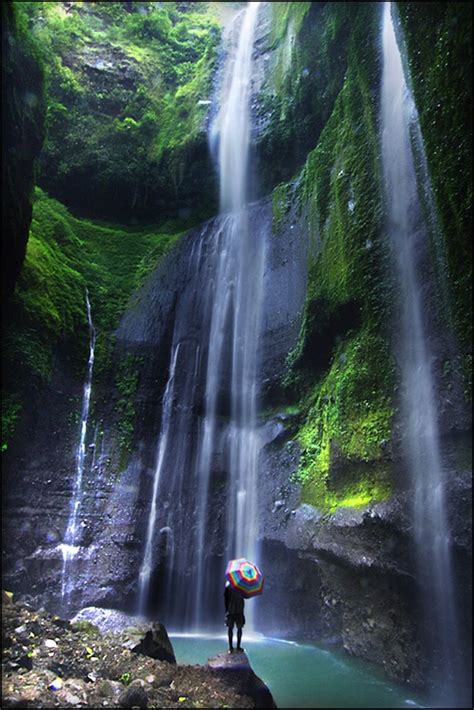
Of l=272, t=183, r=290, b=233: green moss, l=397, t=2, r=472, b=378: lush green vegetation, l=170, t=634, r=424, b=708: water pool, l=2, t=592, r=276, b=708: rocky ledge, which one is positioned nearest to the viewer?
l=2, t=592, r=276, b=708: rocky ledge

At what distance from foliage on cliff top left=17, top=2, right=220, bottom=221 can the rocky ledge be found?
12.8 metres

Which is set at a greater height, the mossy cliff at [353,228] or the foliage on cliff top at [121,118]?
the foliage on cliff top at [121,118]

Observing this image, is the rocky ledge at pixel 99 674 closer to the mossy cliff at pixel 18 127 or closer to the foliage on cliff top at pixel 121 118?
the mossy cliff at pixel 18 127

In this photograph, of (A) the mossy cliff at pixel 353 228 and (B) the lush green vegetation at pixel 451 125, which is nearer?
(B) the lush green vegetation at pixel 451 125

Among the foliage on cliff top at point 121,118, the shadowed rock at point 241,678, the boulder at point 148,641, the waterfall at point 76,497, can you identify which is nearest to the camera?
the shadowed rock at point 241,678

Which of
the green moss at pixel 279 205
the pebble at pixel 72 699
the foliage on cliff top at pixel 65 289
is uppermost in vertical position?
the green moss at pixel 279 205

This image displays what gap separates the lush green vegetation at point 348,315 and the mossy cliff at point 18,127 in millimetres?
6181

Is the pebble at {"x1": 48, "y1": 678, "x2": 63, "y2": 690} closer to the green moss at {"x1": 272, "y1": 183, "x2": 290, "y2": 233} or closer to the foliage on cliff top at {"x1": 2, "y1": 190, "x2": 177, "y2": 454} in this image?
the foliage on cliff top at {"x1": 2, "y1": 190, "x2": 177, "y2": 454}

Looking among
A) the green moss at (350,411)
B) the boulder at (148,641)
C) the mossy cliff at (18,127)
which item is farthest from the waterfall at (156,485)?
the mossy cliff at (18,127)

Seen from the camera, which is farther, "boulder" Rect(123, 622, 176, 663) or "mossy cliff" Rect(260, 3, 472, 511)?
"mossy cliff" Rect(260, 3, 472, 511)

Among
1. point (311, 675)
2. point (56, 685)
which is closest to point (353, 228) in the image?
point (311, 675)

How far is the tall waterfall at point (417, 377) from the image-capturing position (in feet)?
19.8

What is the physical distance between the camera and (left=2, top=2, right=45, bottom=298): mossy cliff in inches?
328

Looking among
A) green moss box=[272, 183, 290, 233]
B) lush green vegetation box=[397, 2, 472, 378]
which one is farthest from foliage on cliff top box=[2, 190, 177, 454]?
lush green vegetation box=[397, 2, 472, 378]
